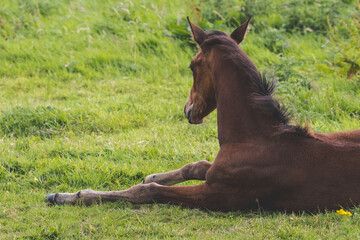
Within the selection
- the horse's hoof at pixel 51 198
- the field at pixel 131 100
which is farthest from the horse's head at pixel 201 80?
the horse's hoof at pixel 51 198

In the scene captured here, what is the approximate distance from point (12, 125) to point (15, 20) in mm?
4720

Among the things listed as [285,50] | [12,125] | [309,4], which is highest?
[309,4]

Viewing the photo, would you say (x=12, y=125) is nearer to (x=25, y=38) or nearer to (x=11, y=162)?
(x=11, y=162)

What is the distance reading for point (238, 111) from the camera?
4328 millimetres

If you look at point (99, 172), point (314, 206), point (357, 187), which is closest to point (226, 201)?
point (314, 206)

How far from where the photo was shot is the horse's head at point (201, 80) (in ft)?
15.4

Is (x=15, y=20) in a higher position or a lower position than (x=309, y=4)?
lower

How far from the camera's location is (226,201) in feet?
13.8

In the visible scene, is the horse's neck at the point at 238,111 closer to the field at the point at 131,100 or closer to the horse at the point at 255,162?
the horse at the point at 255,162

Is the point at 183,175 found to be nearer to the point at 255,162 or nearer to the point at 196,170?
the point at 196,170

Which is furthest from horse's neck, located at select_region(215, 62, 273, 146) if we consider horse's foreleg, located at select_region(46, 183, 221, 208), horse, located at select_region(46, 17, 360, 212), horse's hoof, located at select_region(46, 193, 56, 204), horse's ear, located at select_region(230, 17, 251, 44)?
horse's hoof, located at select_region(46, 193, 56, 204)

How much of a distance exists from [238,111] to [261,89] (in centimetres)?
27

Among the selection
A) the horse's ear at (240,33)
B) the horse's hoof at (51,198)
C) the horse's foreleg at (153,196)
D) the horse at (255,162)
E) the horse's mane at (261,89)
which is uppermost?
the horse's ear at (240,33)

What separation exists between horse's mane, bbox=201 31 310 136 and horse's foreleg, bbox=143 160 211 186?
2.59ft
